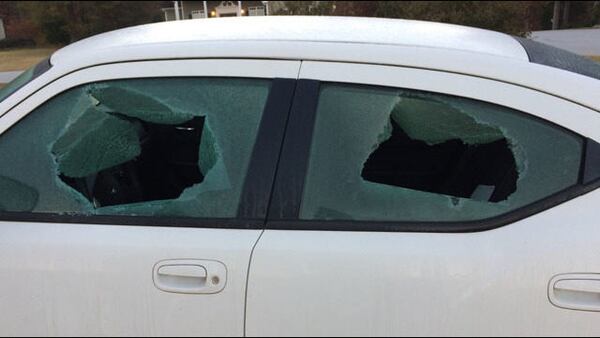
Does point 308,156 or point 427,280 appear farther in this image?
point 308,156

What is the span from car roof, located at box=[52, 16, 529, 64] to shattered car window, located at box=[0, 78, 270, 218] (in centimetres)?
17

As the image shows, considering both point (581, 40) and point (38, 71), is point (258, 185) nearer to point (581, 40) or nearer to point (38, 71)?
point (38, 71)

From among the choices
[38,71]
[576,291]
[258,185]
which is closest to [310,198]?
[258,185]

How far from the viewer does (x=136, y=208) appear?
1.68 meters

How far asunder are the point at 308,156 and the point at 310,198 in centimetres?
12

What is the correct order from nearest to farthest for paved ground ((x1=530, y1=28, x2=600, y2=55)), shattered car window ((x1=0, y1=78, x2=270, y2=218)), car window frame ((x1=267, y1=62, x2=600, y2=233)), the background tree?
1. car window frame ((x1=267, y1=62, x2=600, y2=233))
2. shattered car window ((x1=0, y1=78, x2=270, y2=218))
3. paved ground ((x1=530, y1=28, x2=600, y2=55))
4. the background tree

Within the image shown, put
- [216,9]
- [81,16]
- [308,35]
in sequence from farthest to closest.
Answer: [216,9], [81,16], [308,35]

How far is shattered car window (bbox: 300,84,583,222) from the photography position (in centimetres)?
150

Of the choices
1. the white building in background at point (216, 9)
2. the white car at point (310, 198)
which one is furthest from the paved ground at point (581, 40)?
the white building in background at point (216, 9)

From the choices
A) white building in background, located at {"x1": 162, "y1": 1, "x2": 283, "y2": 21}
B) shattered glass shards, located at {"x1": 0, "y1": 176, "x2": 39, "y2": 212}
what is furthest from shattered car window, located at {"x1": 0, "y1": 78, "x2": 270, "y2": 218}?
white building in background, located at {"x1": 162, "y1": 1, "x2": 283, "y2": 21}

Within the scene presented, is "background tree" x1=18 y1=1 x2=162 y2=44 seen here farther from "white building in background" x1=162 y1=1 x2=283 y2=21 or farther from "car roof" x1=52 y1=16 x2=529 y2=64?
"car roof" x1=52 y1=16 x2=529 y2=64

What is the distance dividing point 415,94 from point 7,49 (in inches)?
137

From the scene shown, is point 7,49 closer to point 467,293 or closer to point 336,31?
point 336,31

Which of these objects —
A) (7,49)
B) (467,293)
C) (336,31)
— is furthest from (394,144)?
(7,49)
